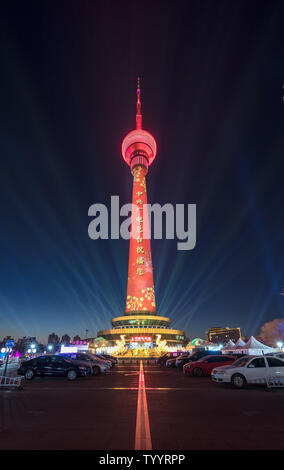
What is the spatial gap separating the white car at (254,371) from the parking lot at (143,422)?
5.05ft

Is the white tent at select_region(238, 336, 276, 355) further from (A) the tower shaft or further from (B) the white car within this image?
(A) the tower shaft

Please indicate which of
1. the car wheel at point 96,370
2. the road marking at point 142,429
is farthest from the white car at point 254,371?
the car wheel at point 96,370

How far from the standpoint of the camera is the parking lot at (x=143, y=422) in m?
5.23

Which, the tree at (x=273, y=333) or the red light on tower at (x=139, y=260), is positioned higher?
the red light on tower at (x=139, y=260)

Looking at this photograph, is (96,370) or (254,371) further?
(96,370)

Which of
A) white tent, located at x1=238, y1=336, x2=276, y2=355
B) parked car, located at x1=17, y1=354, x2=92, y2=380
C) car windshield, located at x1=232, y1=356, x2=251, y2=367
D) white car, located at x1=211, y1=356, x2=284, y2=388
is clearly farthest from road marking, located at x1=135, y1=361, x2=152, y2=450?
white tent, located at x1=238, y1=336, x2=276, y2=355

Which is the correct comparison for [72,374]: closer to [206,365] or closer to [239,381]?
[206,365]

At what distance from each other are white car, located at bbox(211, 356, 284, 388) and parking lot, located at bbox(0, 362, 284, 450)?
1.54 m

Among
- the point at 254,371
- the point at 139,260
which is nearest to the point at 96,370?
the point at 254,371

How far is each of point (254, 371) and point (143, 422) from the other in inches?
312

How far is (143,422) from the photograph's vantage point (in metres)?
6.67

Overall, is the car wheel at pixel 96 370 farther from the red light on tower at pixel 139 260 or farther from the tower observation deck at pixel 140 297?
the red light on tower at pixel 139 260

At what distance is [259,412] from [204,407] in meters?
1.55

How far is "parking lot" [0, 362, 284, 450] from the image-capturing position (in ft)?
17.2
